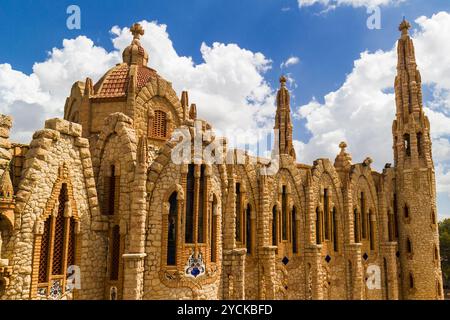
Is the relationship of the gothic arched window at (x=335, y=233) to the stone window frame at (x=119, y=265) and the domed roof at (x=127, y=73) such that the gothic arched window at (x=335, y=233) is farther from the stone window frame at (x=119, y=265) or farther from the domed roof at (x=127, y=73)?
the stone window frame at (x=119, y=265)

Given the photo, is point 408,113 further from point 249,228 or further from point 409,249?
point 249,228

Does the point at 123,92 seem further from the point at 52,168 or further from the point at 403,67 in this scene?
the point at 403,67

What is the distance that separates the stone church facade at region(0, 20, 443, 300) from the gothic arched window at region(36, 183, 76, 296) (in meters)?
0.04

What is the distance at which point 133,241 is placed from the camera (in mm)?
14586

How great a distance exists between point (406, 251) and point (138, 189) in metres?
24.3

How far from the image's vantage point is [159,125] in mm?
21438

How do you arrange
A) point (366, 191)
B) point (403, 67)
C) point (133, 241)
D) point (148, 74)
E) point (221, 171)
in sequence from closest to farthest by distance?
point (133, 241) → point (221, 171) → point (148, 74) → point (366, 191) → point (403, 67)

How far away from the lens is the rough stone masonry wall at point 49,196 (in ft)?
39.7

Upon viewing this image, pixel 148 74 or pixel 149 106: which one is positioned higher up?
pixel 148 74

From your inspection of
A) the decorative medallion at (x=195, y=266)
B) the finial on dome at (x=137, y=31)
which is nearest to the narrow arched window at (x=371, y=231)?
the decorative medallion at (x=195, y=266)

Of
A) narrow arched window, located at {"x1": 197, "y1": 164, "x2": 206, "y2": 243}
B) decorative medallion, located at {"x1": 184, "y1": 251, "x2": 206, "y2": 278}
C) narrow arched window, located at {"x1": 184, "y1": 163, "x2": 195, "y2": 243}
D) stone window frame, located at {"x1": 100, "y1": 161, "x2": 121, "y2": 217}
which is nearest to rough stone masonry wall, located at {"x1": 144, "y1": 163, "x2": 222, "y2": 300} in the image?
decorative medallion, located at {"x1": 184, "y1": 251, "x2": 206, "y2": 278}

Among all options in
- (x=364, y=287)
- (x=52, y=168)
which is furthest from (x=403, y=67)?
(x=52, y=168)

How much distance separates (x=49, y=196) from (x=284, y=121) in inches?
1058

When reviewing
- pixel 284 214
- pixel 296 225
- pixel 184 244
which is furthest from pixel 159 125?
pixel 296 225
